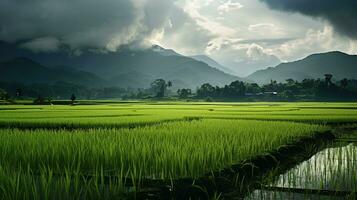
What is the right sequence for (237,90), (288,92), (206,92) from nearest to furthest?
(237,90) → (288,92) → (206,92)

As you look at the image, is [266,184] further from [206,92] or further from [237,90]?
[206,92]

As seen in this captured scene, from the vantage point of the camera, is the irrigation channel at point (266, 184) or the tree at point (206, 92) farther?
the tree at point (206, 92)

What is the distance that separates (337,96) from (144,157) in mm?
89863

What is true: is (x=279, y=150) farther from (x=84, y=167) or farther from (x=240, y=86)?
(x=240, y=86)

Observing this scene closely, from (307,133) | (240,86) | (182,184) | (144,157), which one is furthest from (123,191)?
(240,86)

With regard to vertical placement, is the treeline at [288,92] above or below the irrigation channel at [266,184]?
above

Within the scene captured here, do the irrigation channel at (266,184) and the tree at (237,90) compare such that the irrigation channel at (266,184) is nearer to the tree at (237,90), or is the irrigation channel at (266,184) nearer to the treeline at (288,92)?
the treeline at (288,92)

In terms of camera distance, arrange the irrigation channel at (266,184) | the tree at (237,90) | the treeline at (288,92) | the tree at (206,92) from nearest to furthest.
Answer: the irrigation channel at (266,184)
the treeline at (288,92)
the tree at (237,90)
the tree at (206,92)

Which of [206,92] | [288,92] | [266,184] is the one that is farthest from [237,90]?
[266,184]

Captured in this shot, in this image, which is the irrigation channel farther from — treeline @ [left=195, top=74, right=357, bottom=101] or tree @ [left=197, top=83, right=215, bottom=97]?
tree @ [left=197, top=83, right=215, bottom=97]

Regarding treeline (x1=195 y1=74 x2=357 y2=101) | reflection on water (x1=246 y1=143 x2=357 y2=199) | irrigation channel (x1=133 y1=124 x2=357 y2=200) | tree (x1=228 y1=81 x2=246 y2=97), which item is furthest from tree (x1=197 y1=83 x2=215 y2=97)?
reflection on water (x1=246 y1=143 x2=357 y2=199)

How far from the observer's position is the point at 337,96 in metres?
88.1

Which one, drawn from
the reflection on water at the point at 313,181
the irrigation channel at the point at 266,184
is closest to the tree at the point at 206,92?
the irrigation channel at the point at 266,184

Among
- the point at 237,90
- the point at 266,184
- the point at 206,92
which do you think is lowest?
the point at 266,184
